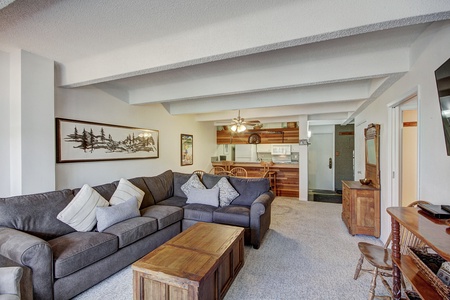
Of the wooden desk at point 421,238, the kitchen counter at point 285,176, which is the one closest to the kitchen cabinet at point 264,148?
the kitchen counter at point 285,176

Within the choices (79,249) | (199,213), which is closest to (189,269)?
(79,249)

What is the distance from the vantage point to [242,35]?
1.82 m

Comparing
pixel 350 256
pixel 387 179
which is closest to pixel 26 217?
pixel 350 256

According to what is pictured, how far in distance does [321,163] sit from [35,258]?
26.1 ft

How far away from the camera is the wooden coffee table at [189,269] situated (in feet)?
5.07

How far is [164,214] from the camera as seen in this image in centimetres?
299

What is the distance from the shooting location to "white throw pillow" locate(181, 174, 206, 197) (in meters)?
3.86

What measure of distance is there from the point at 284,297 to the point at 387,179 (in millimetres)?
2245

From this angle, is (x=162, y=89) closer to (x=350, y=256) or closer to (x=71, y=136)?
(x=71, y=136)

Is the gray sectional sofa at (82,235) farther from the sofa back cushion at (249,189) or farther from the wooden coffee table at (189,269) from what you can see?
the wooden coffee table at (189,269)

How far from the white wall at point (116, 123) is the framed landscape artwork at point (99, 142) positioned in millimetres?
94

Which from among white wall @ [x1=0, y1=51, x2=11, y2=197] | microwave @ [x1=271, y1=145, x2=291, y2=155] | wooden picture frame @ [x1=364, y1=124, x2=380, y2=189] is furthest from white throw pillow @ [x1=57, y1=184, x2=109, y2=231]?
microwave @ [x1=271, y1=145, x2=291, y2=155]

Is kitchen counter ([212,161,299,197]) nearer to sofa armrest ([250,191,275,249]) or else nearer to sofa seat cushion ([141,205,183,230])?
sofa armrest ([250,191,275,249])

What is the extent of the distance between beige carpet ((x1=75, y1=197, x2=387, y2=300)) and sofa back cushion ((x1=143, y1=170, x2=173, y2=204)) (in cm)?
144
